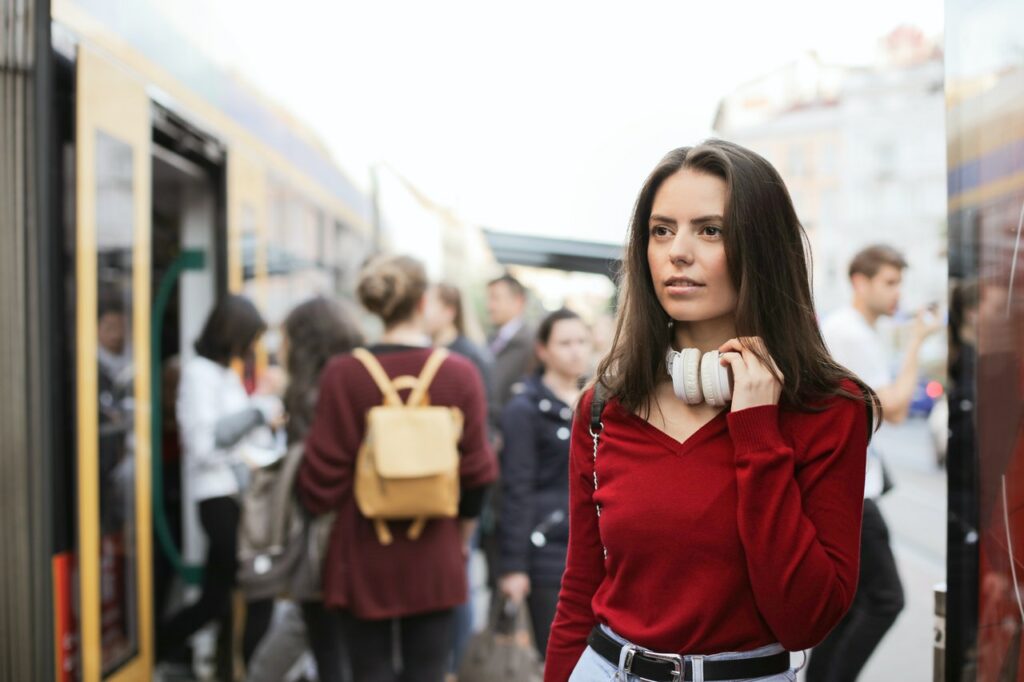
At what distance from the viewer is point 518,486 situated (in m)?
3.35

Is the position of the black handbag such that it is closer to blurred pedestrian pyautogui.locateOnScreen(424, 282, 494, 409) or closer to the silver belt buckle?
blurred pedestrian pyautogui.locateOnScreen(424, 282, 494, 409)

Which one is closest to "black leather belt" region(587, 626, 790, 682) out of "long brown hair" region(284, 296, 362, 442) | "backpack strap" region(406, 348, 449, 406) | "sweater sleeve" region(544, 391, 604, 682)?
"sweater sleeve" region(544, 391, 604, 682)

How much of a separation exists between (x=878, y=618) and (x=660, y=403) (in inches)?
73.7

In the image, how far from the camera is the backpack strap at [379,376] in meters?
3.12

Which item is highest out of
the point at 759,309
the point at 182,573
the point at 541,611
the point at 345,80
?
the point at 345,80

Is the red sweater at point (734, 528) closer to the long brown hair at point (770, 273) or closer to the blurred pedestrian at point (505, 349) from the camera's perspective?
the long brown hair at point (770, 273)

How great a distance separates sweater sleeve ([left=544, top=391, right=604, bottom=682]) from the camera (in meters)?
1.74

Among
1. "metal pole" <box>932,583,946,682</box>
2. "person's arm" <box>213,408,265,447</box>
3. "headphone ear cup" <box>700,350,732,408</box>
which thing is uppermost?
"headphone ear cup" <box>700,350,732,408</box>

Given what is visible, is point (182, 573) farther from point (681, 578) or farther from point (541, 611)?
point (681, 578)

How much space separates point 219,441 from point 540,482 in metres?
1.49

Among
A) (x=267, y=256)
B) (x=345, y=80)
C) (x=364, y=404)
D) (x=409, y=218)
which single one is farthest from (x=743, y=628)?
(x=409, y=218)

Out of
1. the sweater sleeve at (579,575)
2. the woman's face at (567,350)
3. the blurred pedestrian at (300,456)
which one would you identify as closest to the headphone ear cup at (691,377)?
the sweater sleeve at (579,575)

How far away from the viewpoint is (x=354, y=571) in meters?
3.12

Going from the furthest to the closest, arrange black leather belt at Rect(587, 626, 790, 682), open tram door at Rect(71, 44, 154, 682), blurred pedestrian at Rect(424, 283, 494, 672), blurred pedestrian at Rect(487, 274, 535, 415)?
blurred pedestrian at Rect(487, 274, 535, 415) → blurred pedestrian at Rect(424, 283, 494, 672) → open tram door at Rect(71, 44, 154, 682) → black leather belt at Rect(587, 626, 790, 682)
